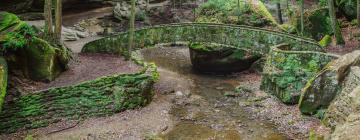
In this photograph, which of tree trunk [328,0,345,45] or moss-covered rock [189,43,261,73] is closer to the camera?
tree trunk [328,0,345,45]

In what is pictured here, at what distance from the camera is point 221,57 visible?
2534cm

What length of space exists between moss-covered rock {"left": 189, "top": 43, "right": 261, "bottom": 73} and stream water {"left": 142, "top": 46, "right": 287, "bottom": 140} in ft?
2.55

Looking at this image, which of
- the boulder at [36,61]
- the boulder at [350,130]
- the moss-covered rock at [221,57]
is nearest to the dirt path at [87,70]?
the boulder at [36,61]

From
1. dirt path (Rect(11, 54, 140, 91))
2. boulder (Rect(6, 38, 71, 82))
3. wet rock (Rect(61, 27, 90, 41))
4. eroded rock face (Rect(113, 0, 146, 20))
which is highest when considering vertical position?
eroded rock face (Rect(113, 0, 146, 20))

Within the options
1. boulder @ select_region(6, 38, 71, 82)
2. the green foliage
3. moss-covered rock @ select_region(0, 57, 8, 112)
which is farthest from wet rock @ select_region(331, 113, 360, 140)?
boulder @ select_region(6, 38, 71, 82)

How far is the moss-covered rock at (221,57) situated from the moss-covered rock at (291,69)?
6.06 metres

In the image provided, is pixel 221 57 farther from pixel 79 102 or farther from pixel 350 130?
pixel 350 130

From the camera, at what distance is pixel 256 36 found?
2150 cm

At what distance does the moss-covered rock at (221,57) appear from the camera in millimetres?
25125

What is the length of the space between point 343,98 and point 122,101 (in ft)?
34.9

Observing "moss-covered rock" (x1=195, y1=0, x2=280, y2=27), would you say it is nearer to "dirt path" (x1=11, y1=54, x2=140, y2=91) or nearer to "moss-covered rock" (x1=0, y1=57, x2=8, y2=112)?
"dirt path" (x1=11, y1=54, x2=140, y2=91)

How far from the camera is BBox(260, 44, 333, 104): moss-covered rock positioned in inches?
691

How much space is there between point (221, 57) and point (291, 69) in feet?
25.4

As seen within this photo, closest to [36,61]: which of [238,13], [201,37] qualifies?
[201,37]
